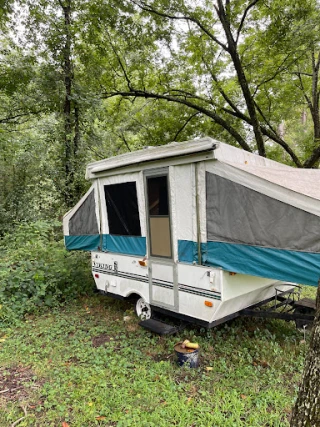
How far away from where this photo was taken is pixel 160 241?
4410 mm

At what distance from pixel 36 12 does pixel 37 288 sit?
307 inches

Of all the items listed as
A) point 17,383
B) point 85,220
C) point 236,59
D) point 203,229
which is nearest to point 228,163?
point 203,229

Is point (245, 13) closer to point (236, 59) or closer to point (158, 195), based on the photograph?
point (236, 59)

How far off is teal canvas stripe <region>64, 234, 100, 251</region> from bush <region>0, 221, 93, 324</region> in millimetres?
554

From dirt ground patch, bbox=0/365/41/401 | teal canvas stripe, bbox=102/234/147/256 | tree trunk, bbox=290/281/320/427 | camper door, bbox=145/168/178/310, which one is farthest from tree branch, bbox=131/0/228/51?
tree trunk, bbox=290/281/320/427

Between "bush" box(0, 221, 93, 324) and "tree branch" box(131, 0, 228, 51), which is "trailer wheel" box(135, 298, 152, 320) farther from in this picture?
"tree branch" box(131, 0, 228, 51)

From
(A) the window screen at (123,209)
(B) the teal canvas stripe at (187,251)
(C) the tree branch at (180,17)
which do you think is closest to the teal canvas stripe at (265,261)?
(B) the teal canvas stripe at (187,251)

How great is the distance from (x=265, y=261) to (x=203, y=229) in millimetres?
898

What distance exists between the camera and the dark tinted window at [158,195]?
14.0 feet

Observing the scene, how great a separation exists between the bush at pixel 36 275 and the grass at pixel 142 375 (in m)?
0.65

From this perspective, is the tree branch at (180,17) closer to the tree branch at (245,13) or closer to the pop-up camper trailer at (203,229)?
the tree branch at (245,13)

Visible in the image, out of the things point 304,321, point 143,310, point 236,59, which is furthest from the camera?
point 236,59

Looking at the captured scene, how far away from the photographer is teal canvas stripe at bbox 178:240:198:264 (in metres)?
3.94

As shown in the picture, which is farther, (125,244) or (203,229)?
(125,244)
